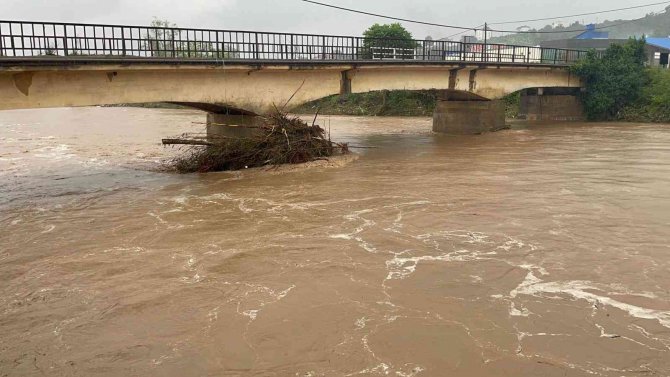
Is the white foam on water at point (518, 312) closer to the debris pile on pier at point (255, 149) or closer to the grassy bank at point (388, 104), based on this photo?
the debris pile on pier at point (255, 149)

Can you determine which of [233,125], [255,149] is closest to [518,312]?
[255,149]

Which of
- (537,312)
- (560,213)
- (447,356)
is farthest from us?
(560,213)

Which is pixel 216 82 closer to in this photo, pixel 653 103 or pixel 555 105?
pixel 555 105

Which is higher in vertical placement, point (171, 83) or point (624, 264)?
point (171, 83)

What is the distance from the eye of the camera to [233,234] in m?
11.5

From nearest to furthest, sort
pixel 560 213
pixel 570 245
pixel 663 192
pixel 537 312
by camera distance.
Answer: pixel 537 312
pixel 570 245
pixel 560 213
pixel 663 192

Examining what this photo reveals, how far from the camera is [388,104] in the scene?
51906mm

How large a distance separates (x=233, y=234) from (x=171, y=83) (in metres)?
9.00

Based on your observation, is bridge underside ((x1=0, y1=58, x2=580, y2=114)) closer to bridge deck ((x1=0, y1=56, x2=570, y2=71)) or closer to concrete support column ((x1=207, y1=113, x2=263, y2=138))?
bridge deck ((x1=0, y1=56, x2=570, y2=71))

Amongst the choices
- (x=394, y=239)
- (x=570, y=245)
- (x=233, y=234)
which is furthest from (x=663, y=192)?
(x=233, y=234)

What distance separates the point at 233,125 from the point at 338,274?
13.4 meters

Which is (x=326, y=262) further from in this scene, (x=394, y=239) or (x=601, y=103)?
(x=601, y=103)

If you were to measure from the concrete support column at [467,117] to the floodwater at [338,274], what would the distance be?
14.4 metres

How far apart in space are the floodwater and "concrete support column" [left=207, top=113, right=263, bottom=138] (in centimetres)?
317
